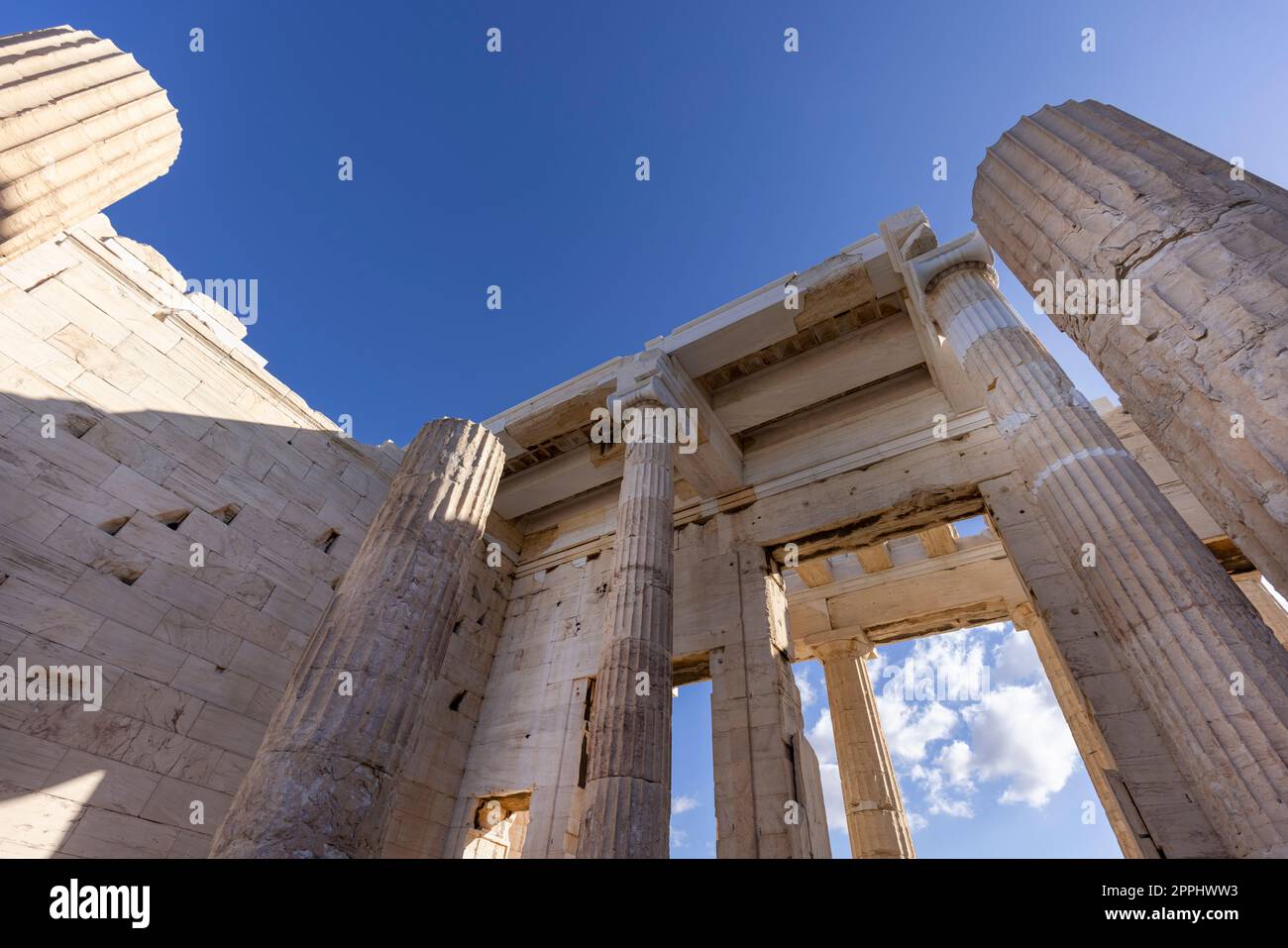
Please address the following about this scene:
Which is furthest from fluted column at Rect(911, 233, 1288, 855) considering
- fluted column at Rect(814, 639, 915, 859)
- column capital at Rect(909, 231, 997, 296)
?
fluted column at Rect(814, 639, 915, 859)

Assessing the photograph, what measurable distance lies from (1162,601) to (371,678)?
7900 millimetres

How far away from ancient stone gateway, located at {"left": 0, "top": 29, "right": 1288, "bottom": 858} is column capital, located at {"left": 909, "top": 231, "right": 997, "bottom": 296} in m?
0.05

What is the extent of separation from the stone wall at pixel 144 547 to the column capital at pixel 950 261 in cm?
1335

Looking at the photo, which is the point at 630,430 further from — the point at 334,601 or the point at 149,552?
the point at 149,552

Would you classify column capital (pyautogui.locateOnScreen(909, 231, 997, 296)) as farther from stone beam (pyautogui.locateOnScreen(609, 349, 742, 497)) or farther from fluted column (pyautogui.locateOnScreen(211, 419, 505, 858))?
fluted column (pyautogui.locateOnScreen(211, 419, 505, 858))

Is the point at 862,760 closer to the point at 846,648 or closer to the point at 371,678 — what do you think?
the point at 846,648

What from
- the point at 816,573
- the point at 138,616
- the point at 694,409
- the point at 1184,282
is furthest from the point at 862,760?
the point at 138,616

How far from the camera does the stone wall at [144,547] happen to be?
341 inches

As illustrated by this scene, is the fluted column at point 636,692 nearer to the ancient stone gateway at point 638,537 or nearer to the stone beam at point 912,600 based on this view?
the ancient stone gateway at point 638,537

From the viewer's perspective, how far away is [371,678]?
624 centimetres

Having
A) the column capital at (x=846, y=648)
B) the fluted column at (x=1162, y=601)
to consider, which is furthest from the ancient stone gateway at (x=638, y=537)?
the column capital at (x=846, y=648)

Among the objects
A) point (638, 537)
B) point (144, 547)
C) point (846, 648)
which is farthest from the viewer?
point (846, 648)

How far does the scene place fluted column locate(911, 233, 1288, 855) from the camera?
4492 millimetres
